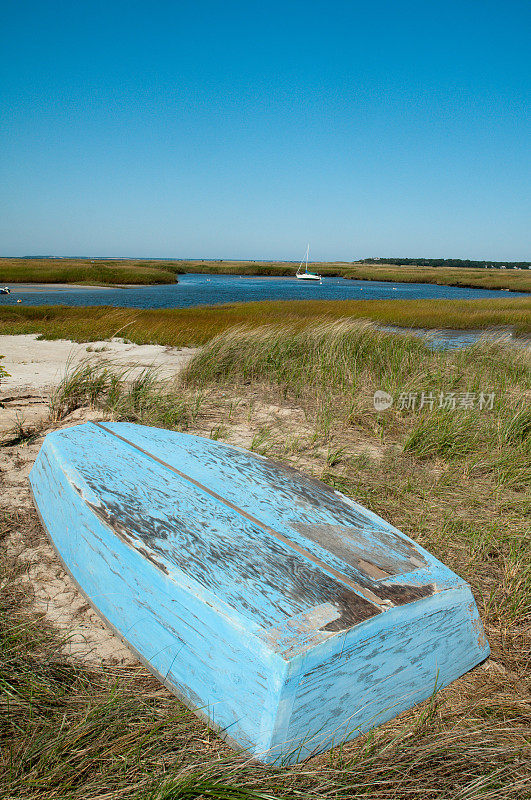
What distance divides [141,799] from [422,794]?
2.49ft

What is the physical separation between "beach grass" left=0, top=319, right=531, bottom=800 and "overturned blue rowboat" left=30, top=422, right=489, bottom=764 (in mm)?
96

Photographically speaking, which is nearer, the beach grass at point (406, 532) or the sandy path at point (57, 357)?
the beach grass at point (406, 532)

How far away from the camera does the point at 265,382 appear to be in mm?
6266

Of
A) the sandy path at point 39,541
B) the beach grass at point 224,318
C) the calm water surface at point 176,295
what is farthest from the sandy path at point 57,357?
the calm water surface at point 176,295

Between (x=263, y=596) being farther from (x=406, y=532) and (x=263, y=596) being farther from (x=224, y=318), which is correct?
(x=224, y=318)

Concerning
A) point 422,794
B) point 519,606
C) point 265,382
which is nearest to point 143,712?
point 422,794

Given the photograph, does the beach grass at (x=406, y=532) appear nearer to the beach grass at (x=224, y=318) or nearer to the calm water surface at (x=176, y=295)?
the beach grass at (x=224, y=318)

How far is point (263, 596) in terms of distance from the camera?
5.08 feet

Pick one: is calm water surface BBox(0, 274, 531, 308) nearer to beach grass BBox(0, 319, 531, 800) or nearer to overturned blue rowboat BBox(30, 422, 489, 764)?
beach grass BBox(0, 319, 531, 800)

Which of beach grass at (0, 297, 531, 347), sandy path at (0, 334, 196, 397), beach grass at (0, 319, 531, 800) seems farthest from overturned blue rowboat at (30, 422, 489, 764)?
beach grass at (0, 297, 531, 347)

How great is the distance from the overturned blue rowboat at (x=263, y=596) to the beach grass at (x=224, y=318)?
25.9 feet

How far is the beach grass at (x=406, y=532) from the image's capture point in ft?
4.41

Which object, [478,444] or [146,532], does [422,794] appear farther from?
[478,444]

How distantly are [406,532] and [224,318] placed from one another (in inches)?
585
